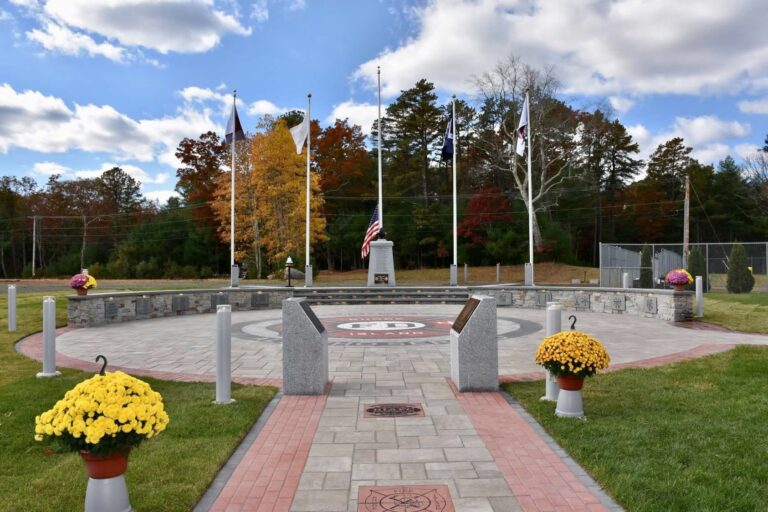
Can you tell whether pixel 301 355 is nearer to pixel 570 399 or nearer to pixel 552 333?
pixel 552 333

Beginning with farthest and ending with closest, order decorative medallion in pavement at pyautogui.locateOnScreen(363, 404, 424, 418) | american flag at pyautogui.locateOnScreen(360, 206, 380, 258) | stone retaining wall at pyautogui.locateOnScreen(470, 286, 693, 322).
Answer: american flag at pyautogui.locateOnScreen(360, 206, 380, 258) < stone retaining wall at pyautogui.locateOnScreen(470, 286, 693, 322) < decorative medallion in pavement at pyautogui.locateOnScreen(363, 404, 424, 418)

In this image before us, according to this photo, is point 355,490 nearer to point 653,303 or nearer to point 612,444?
point 612,444

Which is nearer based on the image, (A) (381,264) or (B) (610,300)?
(B) (610,300)

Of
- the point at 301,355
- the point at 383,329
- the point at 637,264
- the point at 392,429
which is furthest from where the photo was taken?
the point at 637,264

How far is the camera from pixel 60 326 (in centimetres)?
1538

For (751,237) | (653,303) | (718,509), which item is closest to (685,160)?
(751,237)

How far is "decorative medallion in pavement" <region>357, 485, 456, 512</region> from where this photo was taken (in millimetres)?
3836

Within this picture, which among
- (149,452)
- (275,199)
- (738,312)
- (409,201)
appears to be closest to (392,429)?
(149,452)

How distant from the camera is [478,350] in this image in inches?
292

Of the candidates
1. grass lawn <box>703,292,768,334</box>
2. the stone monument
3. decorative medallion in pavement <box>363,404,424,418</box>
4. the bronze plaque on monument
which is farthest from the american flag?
decorative medallion in pavement <box>363,404,424,418</box>

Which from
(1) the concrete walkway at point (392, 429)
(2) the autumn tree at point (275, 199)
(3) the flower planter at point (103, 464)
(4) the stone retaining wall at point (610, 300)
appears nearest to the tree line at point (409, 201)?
(2) the autumn tree at point (275, 199)

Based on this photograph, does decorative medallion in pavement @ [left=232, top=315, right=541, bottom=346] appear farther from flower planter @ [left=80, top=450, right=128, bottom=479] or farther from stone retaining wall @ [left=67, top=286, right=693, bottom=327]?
flower planter @ [left=80, top=450, right=128, bottom=479]

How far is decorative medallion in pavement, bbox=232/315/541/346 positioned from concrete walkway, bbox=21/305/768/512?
0.39 feet

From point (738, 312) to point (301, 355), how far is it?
14.1 m
